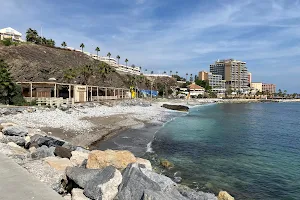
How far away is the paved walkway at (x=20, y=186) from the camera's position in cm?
530

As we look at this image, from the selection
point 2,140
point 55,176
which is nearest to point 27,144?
point 2,140

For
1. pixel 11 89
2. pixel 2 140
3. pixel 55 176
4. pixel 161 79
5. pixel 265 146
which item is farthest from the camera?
pixel 161 79

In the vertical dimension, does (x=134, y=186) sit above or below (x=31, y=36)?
below

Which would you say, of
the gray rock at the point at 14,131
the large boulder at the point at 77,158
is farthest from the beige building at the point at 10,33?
the large boulder at the point at 77,158

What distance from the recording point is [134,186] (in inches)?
255

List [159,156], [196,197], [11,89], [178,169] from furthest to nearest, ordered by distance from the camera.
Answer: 1. [11,89]
2. [159,156]
3. [178,169]
4. [196,197]

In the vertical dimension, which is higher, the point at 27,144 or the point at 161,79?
the point at 161,79

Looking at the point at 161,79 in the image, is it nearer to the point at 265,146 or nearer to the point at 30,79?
the point at 30,79

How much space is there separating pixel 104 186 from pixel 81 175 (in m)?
0.94

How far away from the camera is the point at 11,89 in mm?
30469

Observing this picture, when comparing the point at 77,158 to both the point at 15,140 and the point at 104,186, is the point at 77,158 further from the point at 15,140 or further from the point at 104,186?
the point at 15,140

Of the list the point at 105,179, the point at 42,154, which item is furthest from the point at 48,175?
the point at 42,154

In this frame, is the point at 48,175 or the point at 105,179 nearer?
the point at 105,179

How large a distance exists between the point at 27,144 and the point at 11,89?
21380 mm
